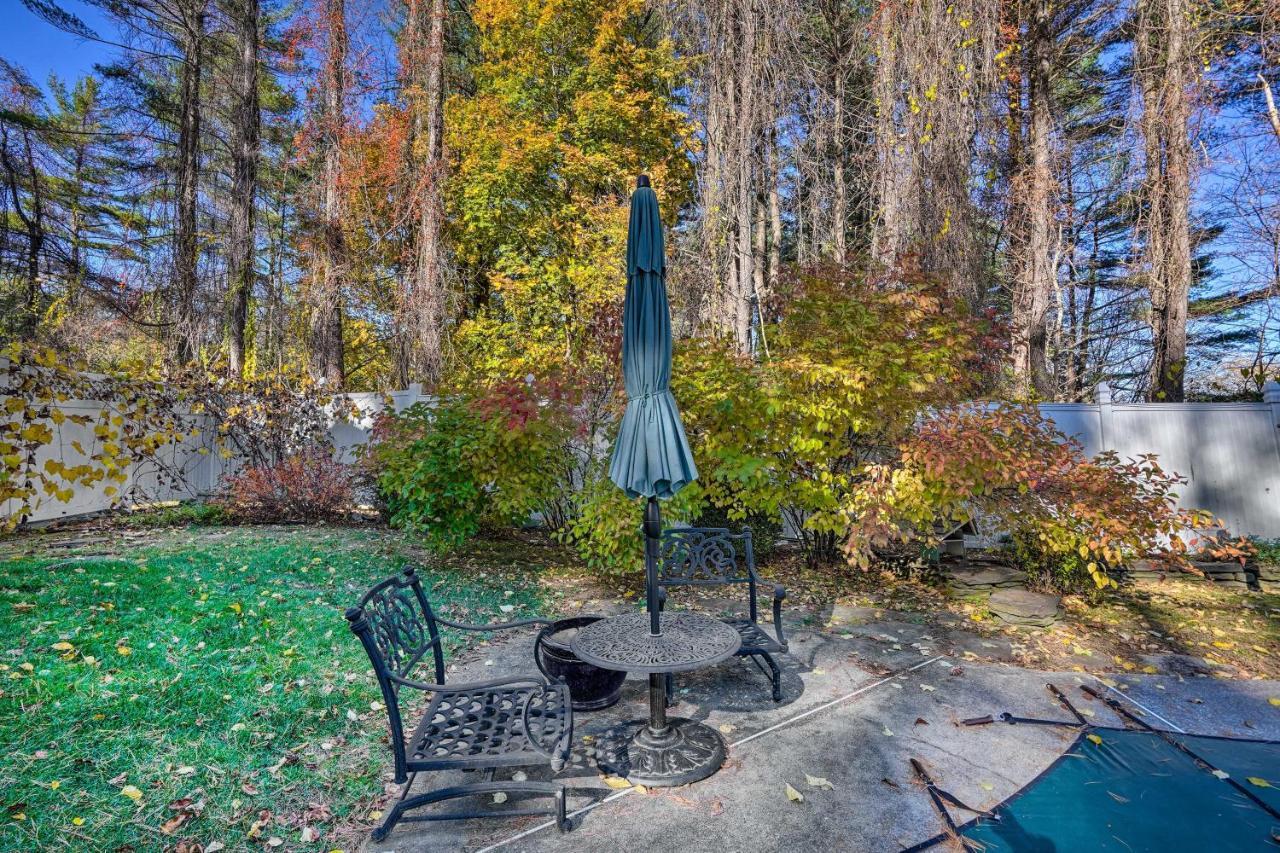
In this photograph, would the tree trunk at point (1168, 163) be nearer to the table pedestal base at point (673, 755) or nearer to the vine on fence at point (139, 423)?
Result: the table pedestal base at point (673, 755)

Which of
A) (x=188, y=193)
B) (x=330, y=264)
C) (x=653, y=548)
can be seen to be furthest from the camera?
(x=330, y=264)

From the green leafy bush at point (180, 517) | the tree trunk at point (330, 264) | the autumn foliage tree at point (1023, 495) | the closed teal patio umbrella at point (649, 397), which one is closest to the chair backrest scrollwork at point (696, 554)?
the autumn foliage tree at point (1023, 495)

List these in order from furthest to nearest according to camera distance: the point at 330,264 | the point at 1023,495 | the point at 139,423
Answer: the point at 330,264
the point at 139,423
the point at 1023,495

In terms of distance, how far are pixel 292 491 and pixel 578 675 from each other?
642cm

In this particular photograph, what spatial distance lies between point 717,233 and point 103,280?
14876 millimetres

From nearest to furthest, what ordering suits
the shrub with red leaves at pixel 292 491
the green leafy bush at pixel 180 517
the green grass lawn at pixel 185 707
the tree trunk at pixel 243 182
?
1. the green grass lawn at pixel 185 707
2. the green leafy bush at pixel 180 517
3. the shrub with red leaves at pixel 292 491
4. the tree trunk at pixel 243 182

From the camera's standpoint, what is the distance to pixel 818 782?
246 centimetres

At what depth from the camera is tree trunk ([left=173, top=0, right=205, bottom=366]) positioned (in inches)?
403

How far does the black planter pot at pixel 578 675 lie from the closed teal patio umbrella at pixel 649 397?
0.49m

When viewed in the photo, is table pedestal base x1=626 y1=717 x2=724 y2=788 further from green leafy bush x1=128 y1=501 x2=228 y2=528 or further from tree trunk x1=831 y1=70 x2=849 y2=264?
green leafy bush x1=128 y1=501 x2=228 y2=528

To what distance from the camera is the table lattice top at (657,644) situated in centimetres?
241

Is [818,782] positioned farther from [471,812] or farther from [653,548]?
[471,812]

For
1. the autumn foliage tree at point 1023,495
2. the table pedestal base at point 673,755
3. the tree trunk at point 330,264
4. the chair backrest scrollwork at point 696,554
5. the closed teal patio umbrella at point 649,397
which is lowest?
the table pedestal base at point 673,755

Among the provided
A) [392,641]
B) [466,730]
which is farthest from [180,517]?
[466,730]
